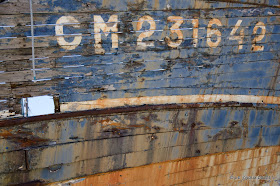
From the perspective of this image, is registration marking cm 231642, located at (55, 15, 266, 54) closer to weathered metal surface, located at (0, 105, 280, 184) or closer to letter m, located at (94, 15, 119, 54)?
letter m, located at (94, 15, 119, 54)

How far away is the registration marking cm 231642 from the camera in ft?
9.75

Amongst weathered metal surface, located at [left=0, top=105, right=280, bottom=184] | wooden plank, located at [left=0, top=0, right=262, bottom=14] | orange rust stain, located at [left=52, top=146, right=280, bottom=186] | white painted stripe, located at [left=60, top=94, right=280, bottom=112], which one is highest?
wooden plank, located at [left=0, top=0, right=262, bottom=14]

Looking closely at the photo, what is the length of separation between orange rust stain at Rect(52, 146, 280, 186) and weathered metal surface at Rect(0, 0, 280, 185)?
5 centimetres

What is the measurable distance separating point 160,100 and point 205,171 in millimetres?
1640

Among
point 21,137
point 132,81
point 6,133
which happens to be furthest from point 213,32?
point 6,133

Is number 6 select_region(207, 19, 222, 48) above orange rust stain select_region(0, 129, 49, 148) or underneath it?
above

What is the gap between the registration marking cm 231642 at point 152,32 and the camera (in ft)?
9.75

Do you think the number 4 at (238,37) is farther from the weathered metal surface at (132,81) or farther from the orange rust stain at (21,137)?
the orange rust stain at (21,137)

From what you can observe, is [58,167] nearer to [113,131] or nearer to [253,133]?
[113,131]

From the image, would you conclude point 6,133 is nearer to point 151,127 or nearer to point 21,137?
point 21,137

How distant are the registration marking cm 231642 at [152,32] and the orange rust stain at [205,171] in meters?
1.81

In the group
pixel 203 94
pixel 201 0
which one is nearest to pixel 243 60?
pixel 203 94

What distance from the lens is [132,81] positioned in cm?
336

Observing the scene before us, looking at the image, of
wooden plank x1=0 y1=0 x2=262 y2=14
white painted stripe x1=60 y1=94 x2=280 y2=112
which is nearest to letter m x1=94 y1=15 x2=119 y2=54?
wooden plank x1=0 y1=0 x2=262 y2=14
